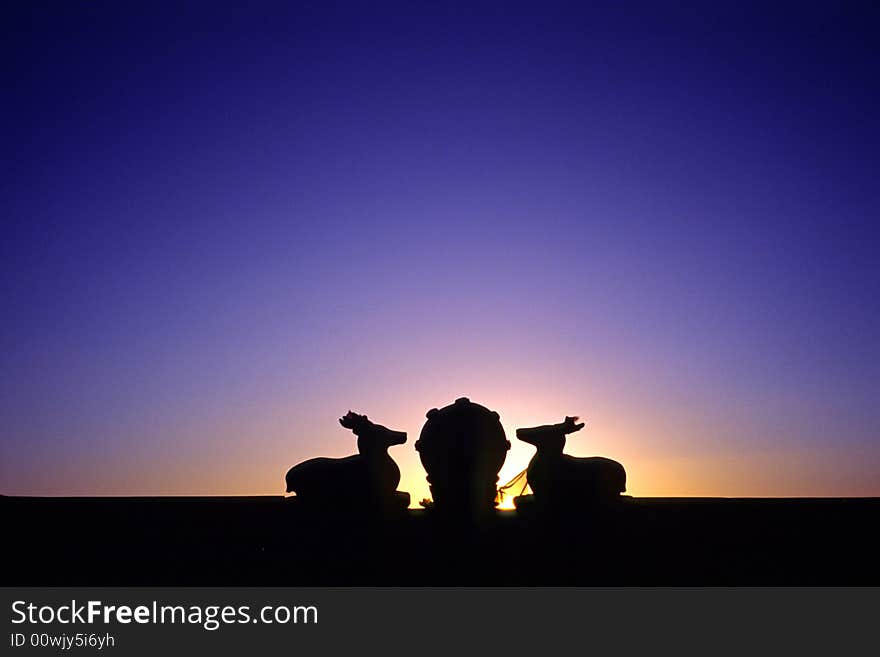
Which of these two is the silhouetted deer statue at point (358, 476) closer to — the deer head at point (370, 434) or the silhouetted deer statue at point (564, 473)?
the deer head at point (370, 434)

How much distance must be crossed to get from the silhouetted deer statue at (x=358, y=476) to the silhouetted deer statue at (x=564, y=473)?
147 centimetres

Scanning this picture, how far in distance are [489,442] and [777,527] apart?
3.10m

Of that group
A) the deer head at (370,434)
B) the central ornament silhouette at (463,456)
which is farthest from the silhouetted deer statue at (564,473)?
the deer head at (370,434)

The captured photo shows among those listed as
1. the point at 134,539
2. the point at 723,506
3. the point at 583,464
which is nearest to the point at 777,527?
the point at 723,506

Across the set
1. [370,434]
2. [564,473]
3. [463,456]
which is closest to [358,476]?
[370,434]

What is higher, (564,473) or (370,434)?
(370,434)

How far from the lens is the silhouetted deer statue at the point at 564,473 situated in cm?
818

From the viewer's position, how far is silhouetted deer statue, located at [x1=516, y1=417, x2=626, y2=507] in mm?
8180

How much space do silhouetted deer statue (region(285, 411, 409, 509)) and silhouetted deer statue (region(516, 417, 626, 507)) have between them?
147cm

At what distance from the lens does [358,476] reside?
327 inches

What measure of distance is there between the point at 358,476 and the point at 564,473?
88.1 inches

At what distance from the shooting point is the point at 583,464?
27.3ft

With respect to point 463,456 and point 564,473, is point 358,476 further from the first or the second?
point 564,473

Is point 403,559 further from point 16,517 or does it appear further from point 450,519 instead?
point 16,517
